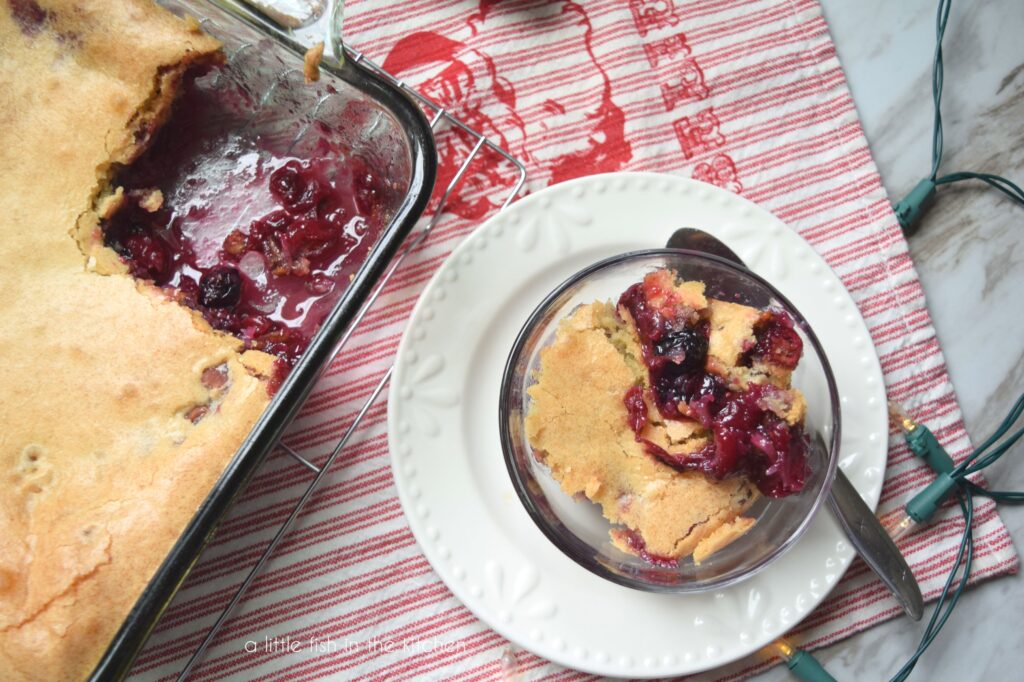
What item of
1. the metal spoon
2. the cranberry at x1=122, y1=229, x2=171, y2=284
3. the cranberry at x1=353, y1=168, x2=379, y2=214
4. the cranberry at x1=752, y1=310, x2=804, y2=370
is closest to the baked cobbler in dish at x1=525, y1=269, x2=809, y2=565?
the cranberry at x1=752, y1=310, x2=804, y2=370

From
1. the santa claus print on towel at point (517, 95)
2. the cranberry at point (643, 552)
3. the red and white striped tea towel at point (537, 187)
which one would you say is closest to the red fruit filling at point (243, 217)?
the red and white striped tea towel at point (537, 187)

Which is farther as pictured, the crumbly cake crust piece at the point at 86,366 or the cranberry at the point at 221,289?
the cranberry at the point at 221,289

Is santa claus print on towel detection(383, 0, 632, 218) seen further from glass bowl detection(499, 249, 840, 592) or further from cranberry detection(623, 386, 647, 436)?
cranberry detection(623, 386, 647, 436)

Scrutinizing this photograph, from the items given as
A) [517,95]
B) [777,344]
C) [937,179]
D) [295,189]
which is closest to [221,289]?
[295,189]

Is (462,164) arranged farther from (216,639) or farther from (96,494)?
(216,639)

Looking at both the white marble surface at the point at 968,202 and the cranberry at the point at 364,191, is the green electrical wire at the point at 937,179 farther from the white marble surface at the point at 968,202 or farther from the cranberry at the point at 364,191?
the cranberry at the point at 364,191

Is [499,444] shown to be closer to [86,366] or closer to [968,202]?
[86,366]
